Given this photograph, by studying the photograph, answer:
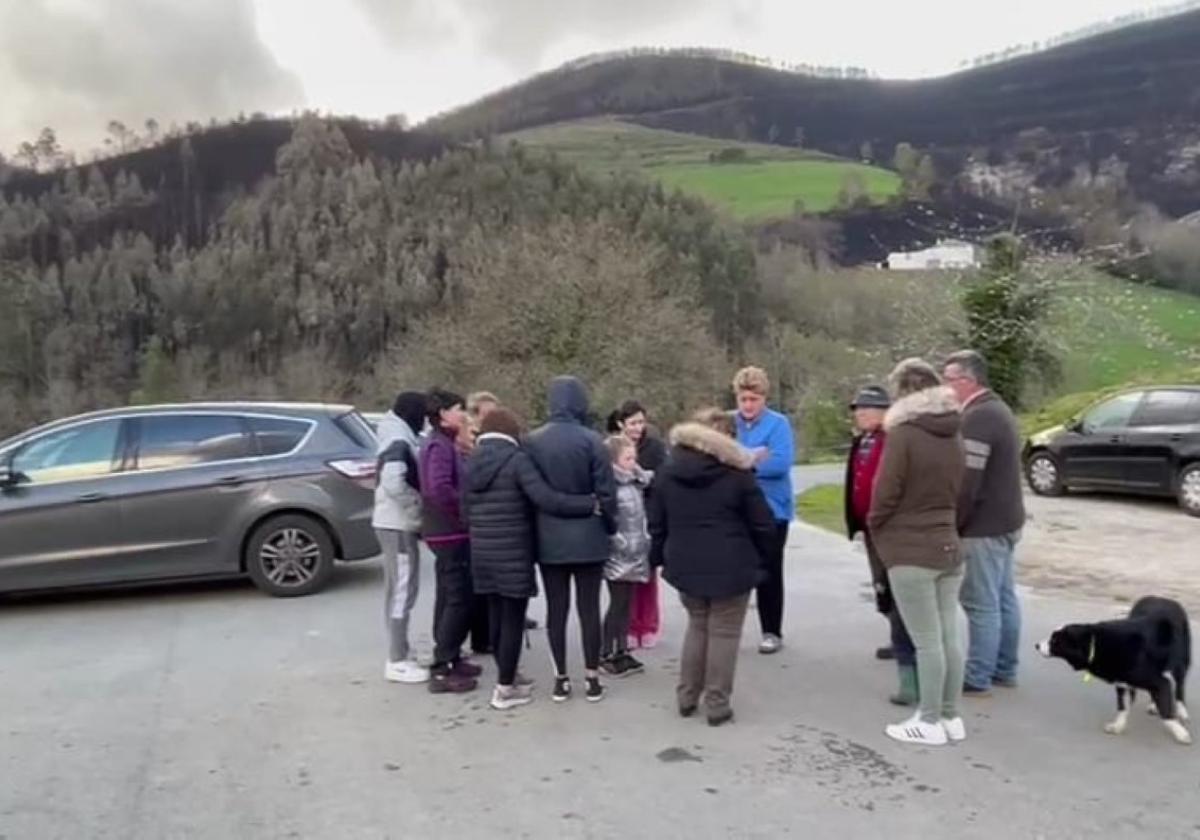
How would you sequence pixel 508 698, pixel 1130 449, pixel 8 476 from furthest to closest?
pixel 1130 449
pixel 8 476
pixel 508 698

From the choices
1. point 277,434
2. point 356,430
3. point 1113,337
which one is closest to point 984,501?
point 356,430

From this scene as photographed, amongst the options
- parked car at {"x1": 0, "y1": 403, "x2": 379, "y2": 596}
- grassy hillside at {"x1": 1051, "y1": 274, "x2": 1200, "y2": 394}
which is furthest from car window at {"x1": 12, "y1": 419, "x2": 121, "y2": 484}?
grassy hillside at {"x1": 1051, "y1": 274, "x2": 1200, "y2": 394}

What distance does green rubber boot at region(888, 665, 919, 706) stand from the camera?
584cm

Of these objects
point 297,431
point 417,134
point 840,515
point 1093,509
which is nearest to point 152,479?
point 297,431

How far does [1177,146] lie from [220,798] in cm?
9800

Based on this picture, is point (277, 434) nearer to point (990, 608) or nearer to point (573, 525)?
point (573, 525)

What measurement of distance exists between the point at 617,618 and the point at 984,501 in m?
2.20

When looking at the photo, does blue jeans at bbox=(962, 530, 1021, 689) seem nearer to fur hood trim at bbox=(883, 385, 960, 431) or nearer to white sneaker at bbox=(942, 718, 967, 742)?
white sneaker at bbox=(942, 718, 967, 742)

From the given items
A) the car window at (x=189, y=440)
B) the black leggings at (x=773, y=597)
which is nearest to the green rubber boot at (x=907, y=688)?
the black leggings at (x=773, y=597)

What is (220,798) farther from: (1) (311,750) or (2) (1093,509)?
(2) (1093,509)

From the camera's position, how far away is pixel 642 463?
6.98 metres

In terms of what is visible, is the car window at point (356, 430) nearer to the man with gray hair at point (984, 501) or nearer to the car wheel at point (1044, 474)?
the man with gray hair at point (984, 501)

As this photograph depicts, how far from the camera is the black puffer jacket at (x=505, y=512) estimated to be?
5.80 metres

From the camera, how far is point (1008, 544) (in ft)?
19.2
